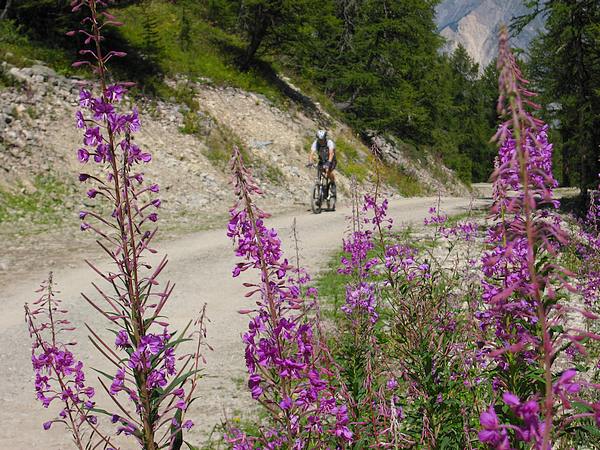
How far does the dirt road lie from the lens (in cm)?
494

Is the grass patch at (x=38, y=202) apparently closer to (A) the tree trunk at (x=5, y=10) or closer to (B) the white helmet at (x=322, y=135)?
(B) the white helmet at (x=322, y=135)

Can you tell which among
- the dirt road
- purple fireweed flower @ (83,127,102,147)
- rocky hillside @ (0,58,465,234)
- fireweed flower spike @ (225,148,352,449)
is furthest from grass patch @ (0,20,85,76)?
fireweed flower spike @ (225,148,352,449)

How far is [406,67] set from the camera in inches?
1161

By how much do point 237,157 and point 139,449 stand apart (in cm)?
361

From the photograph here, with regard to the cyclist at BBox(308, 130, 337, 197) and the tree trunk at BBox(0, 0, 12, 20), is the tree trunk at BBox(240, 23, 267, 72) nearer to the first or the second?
the tree trunk at BBox(0, 0, 12, 20)

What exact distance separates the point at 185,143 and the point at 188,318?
12787 mm

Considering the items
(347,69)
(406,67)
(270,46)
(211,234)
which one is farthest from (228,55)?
(211,234)

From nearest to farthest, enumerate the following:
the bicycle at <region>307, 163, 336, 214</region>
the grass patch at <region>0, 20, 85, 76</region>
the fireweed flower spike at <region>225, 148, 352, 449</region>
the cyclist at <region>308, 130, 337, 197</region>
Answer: the fireweed flower spike at <region>225, 148, 352, 449</region>
the cyclist at <region>308, 130, 337, 197</region>
the bicycle at <region>307, 163, 336, 214</region>
the grass patch at <region>0, 20, 85, 76</region>

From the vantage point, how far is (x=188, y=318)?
787 centimetres

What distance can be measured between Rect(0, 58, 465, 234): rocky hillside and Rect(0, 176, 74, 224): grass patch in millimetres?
48

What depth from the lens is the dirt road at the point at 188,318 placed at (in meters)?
4.94

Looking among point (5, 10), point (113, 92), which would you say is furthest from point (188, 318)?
point (5, 10)

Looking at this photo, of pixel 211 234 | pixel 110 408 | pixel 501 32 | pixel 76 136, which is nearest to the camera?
pixel 501 32

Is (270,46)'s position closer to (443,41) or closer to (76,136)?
(76,136)
